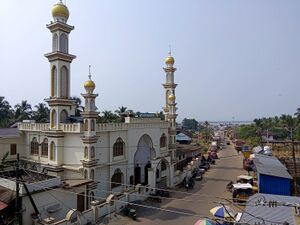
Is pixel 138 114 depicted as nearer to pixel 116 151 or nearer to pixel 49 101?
pixel 116 151

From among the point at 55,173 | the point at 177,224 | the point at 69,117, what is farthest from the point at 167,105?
the point at 177,224

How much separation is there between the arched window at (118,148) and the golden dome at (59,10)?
10861 millimetres

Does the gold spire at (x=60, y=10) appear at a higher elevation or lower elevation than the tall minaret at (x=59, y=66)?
higher

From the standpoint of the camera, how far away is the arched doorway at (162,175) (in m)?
25.9

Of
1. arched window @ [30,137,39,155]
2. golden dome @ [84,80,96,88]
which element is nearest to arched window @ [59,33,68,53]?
golden dome @ [84,80,96,88]

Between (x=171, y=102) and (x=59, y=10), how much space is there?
15.0m

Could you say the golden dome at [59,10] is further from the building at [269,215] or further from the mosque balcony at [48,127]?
the building at [269,215]

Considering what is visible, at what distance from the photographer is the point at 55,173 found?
71.3 feet

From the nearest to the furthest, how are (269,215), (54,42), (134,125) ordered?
(269,215) → (54,42) → (134,125)

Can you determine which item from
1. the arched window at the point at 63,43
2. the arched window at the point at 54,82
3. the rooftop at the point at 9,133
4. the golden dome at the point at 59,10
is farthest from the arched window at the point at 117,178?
the golden dome at the point at 59,10

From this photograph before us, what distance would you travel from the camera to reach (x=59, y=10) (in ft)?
72.7

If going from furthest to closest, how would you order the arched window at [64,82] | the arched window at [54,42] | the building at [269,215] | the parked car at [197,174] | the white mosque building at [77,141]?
the parked car at [197,174], the arched window at [64,82], the arched window at [54,42], the white mosque building at [77,141], the building at [269,215]

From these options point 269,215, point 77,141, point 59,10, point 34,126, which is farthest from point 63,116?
point 269,215

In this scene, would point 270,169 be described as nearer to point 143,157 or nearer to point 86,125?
point 143,157
